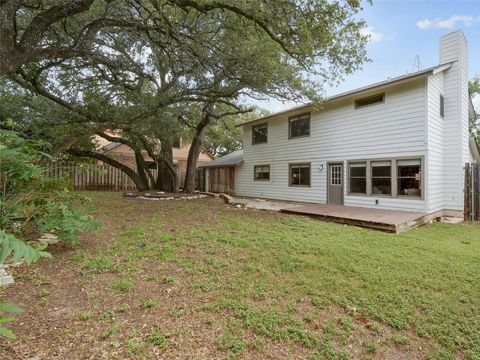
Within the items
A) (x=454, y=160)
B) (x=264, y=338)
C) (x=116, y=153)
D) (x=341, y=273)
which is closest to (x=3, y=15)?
(x=264, y=338)

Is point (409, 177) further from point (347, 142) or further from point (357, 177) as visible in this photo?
point (347, 142)

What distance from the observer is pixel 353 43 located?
22.1 feet

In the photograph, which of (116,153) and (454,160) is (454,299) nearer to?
(454,160)

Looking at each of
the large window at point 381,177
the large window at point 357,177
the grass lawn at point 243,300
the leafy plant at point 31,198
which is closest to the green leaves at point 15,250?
the grass lawn at point 243,300

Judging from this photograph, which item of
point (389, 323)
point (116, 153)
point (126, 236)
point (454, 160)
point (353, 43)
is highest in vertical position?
point (353, 43)

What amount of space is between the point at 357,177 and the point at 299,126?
3.75 m

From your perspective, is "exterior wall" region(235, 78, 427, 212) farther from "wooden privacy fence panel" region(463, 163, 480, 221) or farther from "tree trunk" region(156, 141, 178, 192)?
"tree trunk" region(156, 141, 178, 192)

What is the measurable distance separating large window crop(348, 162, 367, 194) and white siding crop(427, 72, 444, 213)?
2006 millimetres

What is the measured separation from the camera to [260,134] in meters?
14.6

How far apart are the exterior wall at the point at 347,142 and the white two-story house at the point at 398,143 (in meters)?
0.03

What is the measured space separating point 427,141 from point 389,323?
748 centimetres

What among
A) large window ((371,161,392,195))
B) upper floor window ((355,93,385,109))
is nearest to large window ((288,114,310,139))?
upper floor window ((355,93,385,109))

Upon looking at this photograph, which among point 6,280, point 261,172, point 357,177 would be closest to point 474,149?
point 357,177

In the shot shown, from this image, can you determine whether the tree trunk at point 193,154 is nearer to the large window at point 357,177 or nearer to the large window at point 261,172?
the large window at point 261,172
